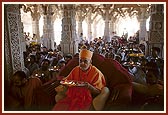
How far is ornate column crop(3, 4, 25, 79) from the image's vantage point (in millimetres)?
4070

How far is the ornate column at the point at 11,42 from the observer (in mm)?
4070

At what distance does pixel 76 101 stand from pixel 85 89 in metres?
0.19

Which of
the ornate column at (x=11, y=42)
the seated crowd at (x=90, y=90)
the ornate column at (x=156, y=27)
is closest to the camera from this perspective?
the seated crowd at (x=90, y=90)

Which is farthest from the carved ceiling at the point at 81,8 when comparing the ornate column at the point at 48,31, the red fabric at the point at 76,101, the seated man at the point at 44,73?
the red fabric at the point at 76,101

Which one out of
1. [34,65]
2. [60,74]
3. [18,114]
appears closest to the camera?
[18,114]

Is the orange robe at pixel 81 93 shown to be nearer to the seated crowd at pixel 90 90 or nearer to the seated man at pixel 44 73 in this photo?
the seated crowd at pixel 90 90

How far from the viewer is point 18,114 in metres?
3.79

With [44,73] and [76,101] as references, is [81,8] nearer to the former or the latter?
[44,73]

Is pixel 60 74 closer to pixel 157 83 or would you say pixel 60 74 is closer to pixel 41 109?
pixel 41 109

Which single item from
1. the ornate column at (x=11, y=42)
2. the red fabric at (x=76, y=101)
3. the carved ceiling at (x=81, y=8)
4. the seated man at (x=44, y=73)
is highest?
the carved ceiling at (x=81, y=8)

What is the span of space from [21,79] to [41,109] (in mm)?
480

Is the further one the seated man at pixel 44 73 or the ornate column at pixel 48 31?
the ornate column at pixel 48 31

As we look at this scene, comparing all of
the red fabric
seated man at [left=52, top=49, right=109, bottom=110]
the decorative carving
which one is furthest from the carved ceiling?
the red fabric

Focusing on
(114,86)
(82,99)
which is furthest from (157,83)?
(82,99)
